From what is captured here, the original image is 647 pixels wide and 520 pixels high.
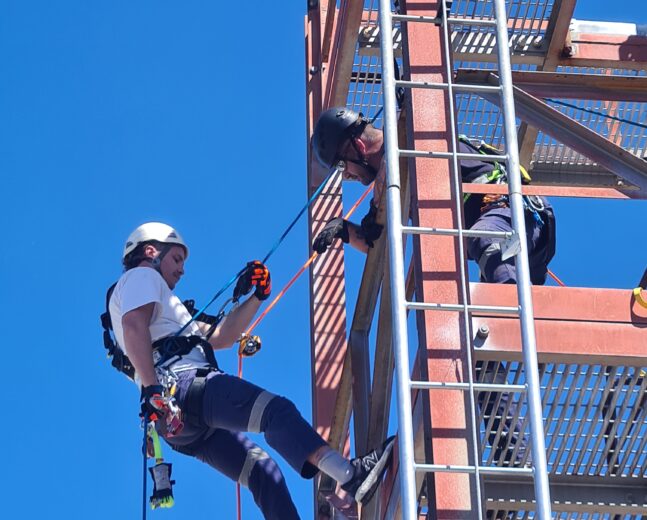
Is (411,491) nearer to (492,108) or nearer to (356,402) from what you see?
(356,402)

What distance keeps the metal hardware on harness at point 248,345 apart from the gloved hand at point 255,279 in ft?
1.87

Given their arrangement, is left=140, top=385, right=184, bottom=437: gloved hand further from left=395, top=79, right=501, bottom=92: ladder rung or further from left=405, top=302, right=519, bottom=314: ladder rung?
left=395, top=79, right=501, bottom=92: ladder rung

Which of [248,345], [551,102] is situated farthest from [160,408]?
[551,102]

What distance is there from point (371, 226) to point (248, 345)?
1437 mm

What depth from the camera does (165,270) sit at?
9.78 metres

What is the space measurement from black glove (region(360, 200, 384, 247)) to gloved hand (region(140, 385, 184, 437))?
6.00 ft

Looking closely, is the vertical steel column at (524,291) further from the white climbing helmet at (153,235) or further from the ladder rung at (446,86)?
the white climbing helmet at (153,235)

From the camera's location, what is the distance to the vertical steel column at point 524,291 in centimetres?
619

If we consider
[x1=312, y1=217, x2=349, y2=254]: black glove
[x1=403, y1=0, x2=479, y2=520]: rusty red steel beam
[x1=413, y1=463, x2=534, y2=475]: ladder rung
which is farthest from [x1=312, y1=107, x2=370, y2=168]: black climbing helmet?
[x1=413, y1=463, x2=534, y2=475]: ladder rung

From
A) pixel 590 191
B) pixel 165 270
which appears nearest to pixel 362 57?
pixel 165 270

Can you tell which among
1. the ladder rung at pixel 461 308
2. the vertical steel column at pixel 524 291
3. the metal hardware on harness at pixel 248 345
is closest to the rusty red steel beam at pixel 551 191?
the vertical steel column at pixel 524 291

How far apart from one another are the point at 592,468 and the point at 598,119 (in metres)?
4.05

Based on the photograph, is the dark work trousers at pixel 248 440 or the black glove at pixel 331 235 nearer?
the dark work trousers at pixel 248 440

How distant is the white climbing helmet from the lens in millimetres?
9766
